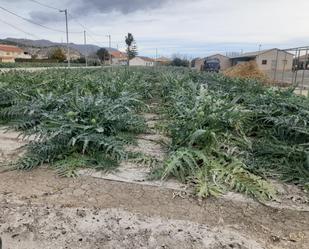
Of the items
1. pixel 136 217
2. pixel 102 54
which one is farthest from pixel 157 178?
pixel 102 54

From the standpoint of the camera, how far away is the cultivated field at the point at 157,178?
79.0 inches

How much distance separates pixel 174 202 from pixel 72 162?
4.09ft

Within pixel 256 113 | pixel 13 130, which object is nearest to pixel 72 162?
pixel 13 130

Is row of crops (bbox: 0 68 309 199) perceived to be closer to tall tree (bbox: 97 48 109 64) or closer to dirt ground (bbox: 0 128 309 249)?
dirt ground (bbox: 0 128 309 249)

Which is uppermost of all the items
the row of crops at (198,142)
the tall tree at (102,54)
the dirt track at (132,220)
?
the tall tree at (102,54)

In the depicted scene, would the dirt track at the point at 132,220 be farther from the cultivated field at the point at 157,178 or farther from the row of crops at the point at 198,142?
the row of crops at the point at 198,142

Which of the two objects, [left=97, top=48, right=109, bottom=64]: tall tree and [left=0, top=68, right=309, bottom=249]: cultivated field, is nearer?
[left=0, top=68, right=309, bottom=249]: cultivated field

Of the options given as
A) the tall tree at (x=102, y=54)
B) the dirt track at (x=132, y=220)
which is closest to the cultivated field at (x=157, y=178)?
the dirt track at (x=132, y=220)

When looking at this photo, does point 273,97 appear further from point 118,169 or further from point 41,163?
point 41,163

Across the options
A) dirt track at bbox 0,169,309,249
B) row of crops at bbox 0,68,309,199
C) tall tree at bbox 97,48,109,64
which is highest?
tall tree at bbox 97,48,109,64

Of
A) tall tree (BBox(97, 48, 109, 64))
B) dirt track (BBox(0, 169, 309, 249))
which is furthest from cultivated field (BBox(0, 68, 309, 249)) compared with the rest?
tall tree (BBox(97, 48, 109, 64))

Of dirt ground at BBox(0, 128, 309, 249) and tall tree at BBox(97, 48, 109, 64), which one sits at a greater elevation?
tall tree at BBox(97, 48, 109, 64)

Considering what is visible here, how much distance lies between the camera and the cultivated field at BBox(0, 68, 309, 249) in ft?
6.58

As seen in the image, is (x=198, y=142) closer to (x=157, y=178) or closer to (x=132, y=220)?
(x=157, y=178)
